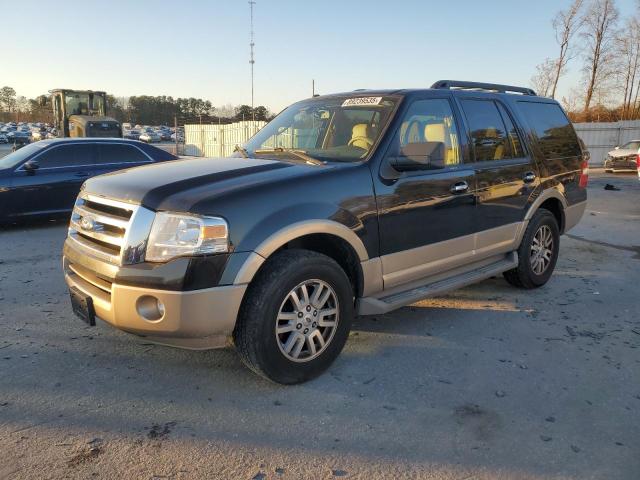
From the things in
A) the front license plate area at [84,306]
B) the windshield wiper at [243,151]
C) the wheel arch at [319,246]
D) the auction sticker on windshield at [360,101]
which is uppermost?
the auction sticker on windshield at [360,101]

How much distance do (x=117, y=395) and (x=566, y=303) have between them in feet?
13.7

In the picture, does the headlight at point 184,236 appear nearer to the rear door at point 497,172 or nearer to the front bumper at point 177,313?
the front bumper at point 177,313

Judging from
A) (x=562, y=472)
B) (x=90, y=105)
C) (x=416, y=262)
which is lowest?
(x=562, y=472)

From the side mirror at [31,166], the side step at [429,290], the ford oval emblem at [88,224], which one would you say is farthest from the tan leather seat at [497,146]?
the side mirror at [31,166]

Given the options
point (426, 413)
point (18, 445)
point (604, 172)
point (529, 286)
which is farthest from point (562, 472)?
point (604, 172)

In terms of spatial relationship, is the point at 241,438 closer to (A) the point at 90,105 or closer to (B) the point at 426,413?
(B) the point at 426,413

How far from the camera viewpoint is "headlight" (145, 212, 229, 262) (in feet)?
9.47

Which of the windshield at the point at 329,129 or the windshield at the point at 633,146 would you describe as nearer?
the windshield at the point at 329,129

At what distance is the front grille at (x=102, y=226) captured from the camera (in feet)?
10.1

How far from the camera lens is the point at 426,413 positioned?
3.05 m

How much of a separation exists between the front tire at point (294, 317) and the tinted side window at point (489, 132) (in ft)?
6.57

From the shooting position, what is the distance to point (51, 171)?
8.52m

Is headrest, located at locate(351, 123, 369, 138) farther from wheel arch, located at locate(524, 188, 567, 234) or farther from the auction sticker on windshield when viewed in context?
wheel arch, located at locate(524, 188, 567, 234)

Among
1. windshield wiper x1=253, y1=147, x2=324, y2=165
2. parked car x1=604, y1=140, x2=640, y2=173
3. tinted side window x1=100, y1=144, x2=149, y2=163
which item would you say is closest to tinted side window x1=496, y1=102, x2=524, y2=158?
windshield wiper x1=253, y1=147, x2=324, y2=165
